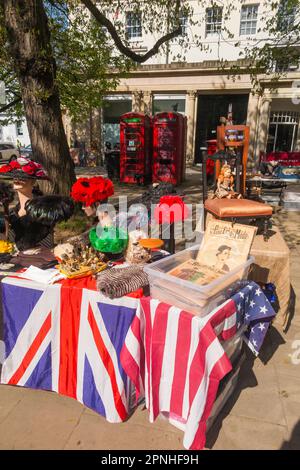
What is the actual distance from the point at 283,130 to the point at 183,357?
63.9ft

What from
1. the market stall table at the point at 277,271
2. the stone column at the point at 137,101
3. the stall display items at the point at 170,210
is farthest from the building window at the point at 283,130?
the stall display items at the point at 170,210

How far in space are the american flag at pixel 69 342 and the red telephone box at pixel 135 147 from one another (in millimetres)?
10225

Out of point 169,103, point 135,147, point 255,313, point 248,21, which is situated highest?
point 248,21

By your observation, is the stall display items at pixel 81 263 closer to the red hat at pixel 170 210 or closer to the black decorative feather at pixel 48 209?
the black decorative feather at pixel 48 209

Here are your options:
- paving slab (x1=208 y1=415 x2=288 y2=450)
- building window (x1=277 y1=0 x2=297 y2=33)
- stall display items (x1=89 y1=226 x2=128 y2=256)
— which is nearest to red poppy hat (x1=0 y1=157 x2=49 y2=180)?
stall display items (x1=89 y1=226 x2=128 y2=256)

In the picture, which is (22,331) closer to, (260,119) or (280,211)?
(280,211)

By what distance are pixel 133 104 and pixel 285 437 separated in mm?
19271

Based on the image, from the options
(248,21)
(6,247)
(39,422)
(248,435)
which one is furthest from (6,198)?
(248,21)

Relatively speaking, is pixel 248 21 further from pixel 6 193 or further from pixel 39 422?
pixel 39 422

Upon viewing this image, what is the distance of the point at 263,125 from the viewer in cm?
1762

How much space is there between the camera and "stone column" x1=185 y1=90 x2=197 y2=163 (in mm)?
18000

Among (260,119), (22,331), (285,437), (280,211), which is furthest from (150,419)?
(260,119)

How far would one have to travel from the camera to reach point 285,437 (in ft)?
7.40
